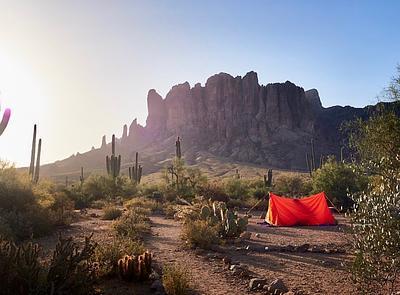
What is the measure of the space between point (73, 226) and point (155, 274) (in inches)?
361

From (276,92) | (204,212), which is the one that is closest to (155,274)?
(204,212)

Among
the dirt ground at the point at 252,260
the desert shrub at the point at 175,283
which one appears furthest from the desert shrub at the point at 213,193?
the desert shrub at the point at 175,283

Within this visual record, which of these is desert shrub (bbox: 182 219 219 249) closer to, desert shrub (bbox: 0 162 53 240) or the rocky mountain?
desert shrub (bbox: 0 162 53 240)

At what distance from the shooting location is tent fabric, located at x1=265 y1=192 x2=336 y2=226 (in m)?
18.9

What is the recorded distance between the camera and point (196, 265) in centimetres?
1033

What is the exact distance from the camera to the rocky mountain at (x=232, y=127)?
9544cm

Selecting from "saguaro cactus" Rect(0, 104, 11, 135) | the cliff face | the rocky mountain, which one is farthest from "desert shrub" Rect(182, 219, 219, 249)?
the cliff face

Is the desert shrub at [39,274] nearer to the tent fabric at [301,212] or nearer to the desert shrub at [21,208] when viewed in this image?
the desert shrub at [21,208]

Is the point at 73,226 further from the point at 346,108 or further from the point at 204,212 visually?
the point at 346,108

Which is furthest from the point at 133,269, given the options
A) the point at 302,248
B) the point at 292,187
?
the point at 292,187

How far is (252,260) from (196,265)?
1.62 m

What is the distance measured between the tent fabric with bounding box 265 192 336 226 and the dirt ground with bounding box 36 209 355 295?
1.20 metres

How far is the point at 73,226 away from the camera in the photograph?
1686 centimetres

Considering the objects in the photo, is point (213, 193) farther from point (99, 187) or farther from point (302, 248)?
point (302, 248)
